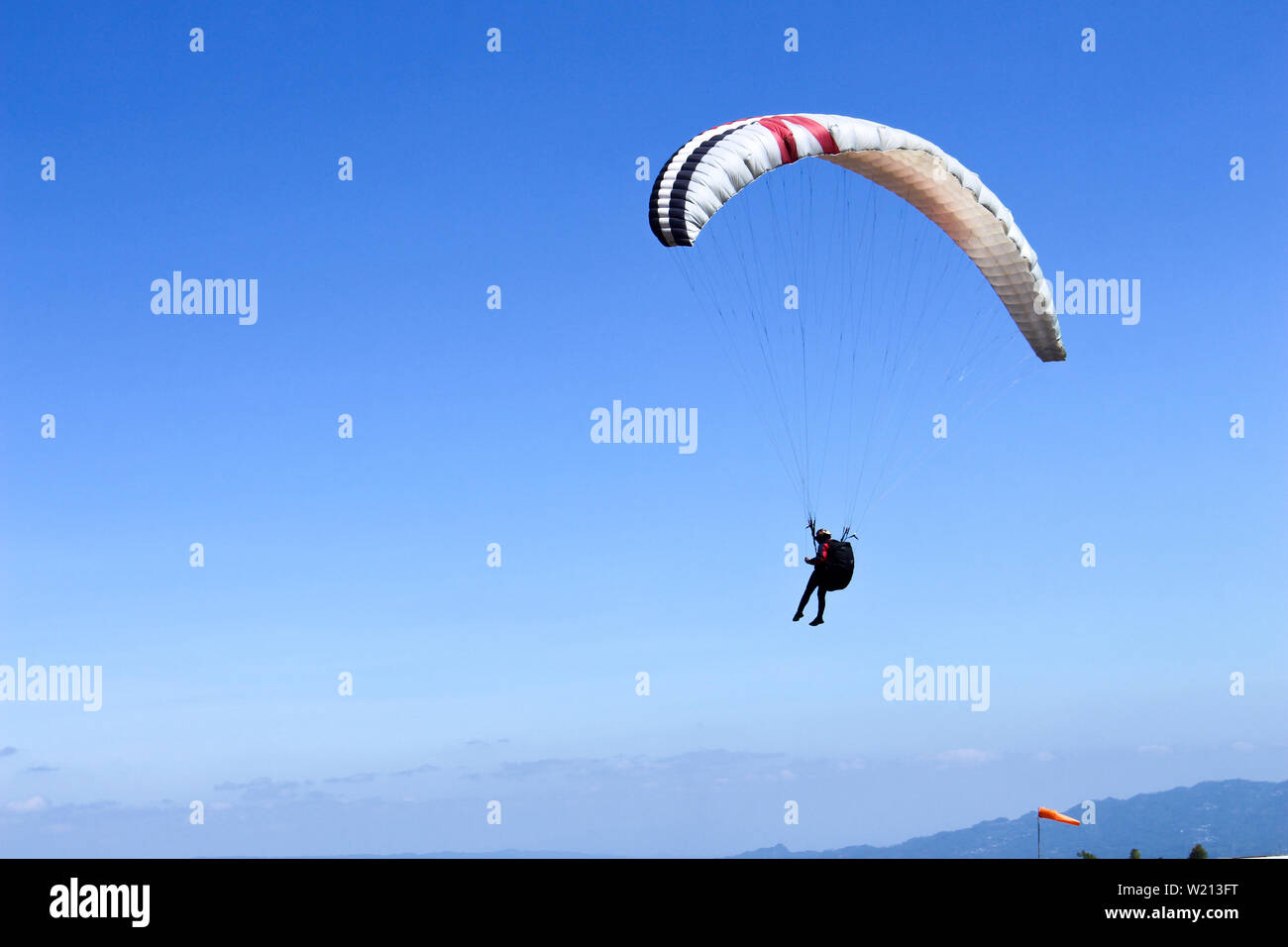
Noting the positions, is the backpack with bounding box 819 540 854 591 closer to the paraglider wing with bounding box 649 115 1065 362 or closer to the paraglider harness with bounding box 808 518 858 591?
the paraglider harness with bounding box 808 518 858 591

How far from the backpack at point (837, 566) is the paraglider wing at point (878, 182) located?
684 centimetres

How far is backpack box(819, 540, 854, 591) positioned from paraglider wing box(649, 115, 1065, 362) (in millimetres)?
6836

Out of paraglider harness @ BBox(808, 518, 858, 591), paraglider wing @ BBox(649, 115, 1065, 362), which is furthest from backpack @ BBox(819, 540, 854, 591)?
paraglider wing @ BBox(649, 115, 1065, 362)

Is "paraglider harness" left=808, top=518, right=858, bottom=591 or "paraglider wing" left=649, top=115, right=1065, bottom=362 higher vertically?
"paraglider wing" left=649, top=115, right=1065, bottom=362

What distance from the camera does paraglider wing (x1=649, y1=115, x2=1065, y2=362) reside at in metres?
22.4

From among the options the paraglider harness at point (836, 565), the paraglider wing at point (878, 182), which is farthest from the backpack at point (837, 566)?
the paraglider wing at point (878, 182)

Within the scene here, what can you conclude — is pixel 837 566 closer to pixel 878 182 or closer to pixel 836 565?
pixel 836 565

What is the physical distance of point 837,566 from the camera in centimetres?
2559

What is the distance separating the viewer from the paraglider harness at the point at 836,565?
84.0 feet

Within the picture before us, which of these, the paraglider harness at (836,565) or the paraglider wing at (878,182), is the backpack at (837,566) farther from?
the paraglider wing at (878,182)

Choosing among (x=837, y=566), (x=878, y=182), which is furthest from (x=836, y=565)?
(x=878, y=182)
